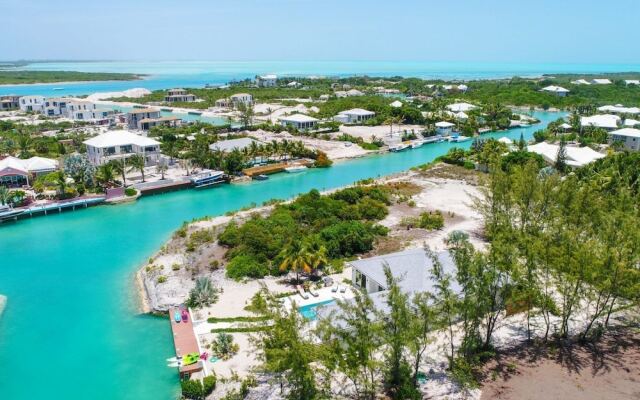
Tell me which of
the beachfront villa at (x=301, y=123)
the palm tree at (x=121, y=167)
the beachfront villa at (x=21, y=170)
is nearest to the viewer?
the beachfront villa at (x=21, y=170)

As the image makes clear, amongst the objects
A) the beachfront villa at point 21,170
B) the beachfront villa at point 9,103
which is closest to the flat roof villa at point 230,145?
the beachfront villa at point 21,170

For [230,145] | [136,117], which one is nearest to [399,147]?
[230,145]

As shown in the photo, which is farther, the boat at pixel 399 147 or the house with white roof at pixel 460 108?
the house with white roof at pixel 460 108

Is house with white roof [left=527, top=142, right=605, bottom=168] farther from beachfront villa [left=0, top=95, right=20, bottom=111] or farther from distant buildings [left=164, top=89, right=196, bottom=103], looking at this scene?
beachfront villa [left=0, top=95, right=20, bottom=111]

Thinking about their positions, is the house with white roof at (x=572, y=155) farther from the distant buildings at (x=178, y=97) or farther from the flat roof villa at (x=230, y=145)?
the distant buildings at (x=178, y=97)

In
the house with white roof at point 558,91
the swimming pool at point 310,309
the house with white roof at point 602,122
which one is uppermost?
the house with white roof at point 558,91

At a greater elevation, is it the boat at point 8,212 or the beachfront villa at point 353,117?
the beachfront villa at point 353,117

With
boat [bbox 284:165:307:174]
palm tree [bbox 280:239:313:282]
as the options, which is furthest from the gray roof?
palm tree [bbox 280:239:313:282]
